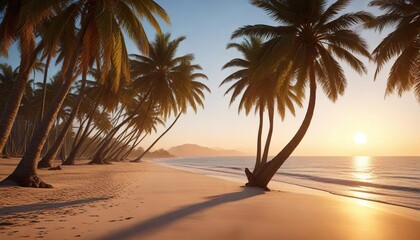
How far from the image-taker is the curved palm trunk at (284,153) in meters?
12.0

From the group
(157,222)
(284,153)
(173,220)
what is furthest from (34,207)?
(284,153)

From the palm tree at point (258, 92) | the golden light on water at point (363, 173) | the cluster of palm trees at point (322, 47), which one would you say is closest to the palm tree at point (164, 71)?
the palm tree at point (258, 92)

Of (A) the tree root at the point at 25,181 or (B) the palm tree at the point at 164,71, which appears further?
(B) the palm tree at the point at 164,71

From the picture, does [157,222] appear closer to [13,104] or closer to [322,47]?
[13,104]

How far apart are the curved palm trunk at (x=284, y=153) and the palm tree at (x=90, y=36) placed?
284 inches

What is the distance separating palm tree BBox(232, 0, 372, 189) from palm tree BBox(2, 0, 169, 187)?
5216 mm

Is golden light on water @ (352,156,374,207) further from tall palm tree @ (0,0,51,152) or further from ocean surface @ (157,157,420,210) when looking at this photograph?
tall palm tree @ (0,0,51,152)

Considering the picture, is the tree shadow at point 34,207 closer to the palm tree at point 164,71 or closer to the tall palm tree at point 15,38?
the tall palm tree at point 15,38

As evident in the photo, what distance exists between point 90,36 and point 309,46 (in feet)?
30.6

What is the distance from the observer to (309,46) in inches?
493

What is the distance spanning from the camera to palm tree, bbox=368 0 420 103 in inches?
409

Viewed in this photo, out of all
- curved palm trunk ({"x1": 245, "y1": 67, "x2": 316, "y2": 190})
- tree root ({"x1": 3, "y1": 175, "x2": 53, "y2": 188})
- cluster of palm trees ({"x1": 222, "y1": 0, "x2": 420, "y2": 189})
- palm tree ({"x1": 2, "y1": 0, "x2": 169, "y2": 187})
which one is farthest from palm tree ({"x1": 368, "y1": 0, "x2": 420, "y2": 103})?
tree root ({"x1": 3, "y1": 175, "x2": 53, "y2": 188})

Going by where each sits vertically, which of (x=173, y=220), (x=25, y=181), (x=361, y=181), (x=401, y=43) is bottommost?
(x=361, y=181)

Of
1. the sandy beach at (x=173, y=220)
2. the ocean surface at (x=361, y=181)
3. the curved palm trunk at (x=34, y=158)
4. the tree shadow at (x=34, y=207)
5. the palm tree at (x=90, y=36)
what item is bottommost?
the ocean surface at (x=361, y=181)
